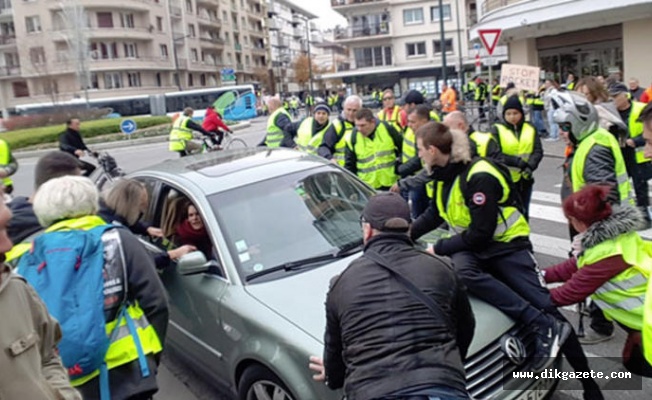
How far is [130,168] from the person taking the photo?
64.7 ft

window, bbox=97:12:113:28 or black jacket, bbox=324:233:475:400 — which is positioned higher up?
window, bbox=97:12:113:28

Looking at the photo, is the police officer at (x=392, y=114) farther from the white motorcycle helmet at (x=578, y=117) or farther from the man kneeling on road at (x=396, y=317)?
the man kneeling on road at (x=396, y=317)

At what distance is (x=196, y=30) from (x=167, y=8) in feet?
23.4

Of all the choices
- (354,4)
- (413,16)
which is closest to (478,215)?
(413,16)

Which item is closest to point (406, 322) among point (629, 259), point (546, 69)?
point (629, 259)

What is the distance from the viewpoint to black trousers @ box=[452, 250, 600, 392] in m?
3.53

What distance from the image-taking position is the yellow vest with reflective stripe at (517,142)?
257 inches

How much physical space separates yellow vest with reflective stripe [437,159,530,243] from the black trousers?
14 centimetres

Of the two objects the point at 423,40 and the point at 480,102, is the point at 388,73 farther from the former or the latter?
the point at 480,102

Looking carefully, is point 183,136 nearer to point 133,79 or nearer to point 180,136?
point 180,136

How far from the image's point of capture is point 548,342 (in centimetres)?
351

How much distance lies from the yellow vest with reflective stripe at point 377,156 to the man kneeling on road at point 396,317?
460cm

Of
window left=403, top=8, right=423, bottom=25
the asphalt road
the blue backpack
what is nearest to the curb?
the asphalt road

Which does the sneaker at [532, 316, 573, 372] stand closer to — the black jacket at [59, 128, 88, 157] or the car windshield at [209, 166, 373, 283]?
the car windshield at [209, 166, 373, 283]
